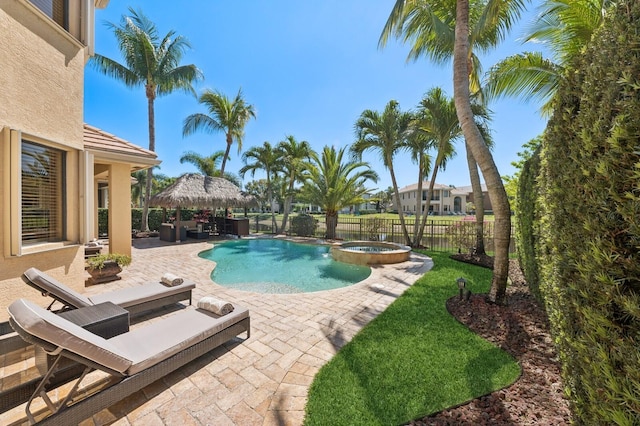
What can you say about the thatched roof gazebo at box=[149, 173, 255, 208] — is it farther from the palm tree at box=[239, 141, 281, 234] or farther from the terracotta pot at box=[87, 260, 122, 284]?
the terracotta pot at box=[87, 260, 122, 284]

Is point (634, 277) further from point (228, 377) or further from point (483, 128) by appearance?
point (483, 128)

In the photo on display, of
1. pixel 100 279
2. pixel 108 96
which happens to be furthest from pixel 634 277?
pixel 108 96

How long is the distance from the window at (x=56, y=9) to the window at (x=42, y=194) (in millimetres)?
2794

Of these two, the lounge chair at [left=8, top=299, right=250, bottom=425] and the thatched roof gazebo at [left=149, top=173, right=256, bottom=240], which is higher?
the thatched roof gazebo at [left=149, top=173, right=256, bottom=240]

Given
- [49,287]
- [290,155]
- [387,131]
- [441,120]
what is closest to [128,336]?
[49,287]

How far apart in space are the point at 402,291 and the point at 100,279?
340 inches

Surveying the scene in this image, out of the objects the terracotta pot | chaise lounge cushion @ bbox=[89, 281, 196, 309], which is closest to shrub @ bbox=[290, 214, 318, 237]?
the terracotta pot

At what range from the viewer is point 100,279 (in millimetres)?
7156

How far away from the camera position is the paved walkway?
2.67 meters

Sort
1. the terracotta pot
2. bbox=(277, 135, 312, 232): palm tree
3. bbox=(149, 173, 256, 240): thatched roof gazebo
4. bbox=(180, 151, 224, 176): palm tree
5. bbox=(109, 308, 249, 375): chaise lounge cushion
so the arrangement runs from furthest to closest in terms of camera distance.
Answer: bbox=(180, 151, 224, 176): palm tree < bbox=(277, 135, 312, 232): palm tree < bbox=(149, 173, 256, 240): thatched roof gazebo < the terracotta pot < bbox=(109, 308, 249, 375): chaise lounge cushion

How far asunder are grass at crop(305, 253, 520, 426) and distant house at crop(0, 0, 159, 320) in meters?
5.79

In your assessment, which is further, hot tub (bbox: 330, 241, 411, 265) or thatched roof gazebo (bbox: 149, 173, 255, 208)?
thatched roof gazebo (bbox: 149, 173, 255, 208)

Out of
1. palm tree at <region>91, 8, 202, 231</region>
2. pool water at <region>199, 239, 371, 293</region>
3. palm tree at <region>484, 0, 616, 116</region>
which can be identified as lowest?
pool water at <region>199, 239, 371, 293</region>

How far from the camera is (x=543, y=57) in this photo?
6.77 metres
